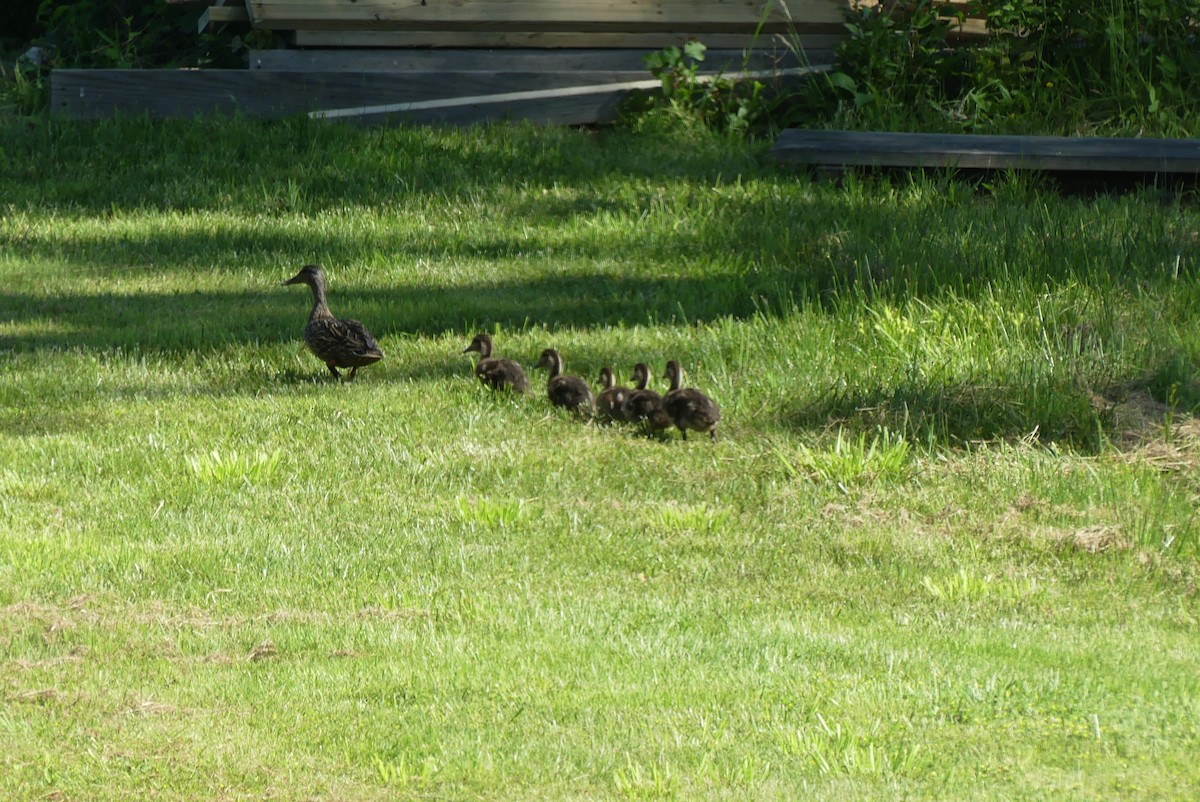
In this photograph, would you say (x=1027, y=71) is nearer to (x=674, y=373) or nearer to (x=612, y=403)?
(x=674, y=373)

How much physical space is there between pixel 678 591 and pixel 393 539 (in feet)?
4.81

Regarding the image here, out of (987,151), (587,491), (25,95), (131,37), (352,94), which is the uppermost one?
(131,37)

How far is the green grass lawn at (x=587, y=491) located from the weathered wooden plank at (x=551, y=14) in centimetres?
202

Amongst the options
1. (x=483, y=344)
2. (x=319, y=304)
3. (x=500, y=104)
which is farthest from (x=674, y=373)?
(x=500, y=104)

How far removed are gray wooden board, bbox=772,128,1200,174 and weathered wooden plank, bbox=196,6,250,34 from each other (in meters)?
6.06

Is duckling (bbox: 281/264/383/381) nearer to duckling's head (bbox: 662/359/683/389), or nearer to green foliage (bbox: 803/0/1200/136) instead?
duckling's head (bbox: 662/359/683/389)

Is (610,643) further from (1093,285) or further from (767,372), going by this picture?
(1093,285)

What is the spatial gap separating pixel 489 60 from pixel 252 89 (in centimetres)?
268

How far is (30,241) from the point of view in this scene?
13359 millimetres

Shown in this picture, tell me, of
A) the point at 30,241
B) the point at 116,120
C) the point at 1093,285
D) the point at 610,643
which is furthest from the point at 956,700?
the point at 116,120

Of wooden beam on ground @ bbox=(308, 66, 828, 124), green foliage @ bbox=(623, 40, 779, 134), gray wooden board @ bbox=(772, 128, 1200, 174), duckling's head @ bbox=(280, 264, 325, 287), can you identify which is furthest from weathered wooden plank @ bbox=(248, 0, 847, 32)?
duckling's head @ bbox=(280, 264, 325, 287)

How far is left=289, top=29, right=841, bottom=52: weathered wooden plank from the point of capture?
1667 centimetres

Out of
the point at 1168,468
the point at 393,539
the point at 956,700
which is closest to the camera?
the point at 956,700

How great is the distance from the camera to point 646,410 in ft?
29.6
